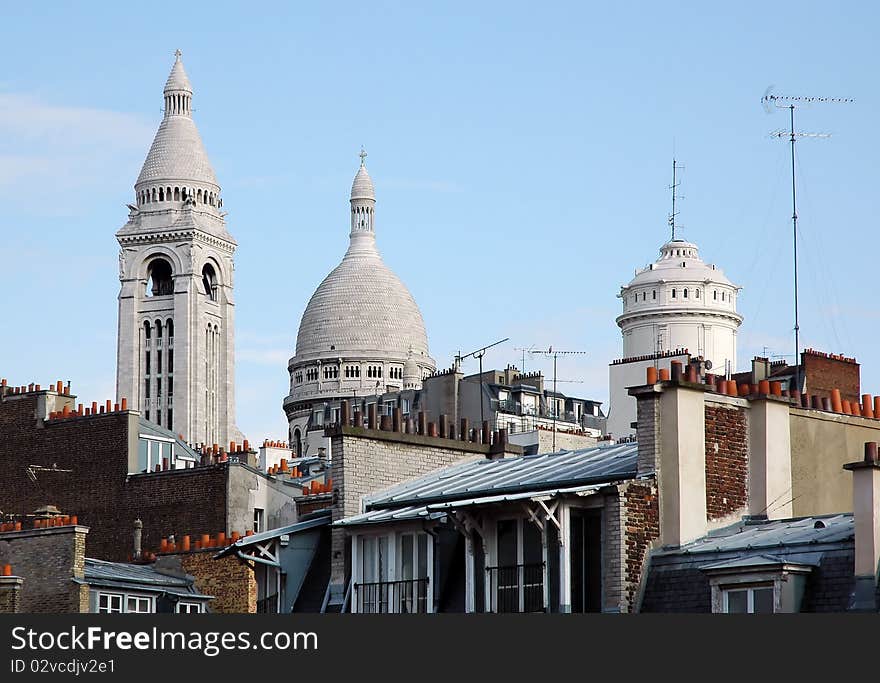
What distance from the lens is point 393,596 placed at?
116 ft

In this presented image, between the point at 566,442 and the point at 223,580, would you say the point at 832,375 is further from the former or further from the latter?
the point at 566,442

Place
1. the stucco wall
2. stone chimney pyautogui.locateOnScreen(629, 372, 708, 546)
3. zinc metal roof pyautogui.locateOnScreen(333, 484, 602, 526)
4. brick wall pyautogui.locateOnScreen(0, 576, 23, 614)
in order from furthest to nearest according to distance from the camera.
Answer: brick wall pyautogui.locateOnScreen(0, 576, 23, 614)
the stucco wall
stone chimney pyautogui.locateOnScreen(629, 372, 708, 546)
zinc metal roof pyautogui.locateOnScreen(333, 484, 602, 526)

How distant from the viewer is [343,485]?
38.6 meters

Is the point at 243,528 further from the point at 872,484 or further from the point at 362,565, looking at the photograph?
the point at 872,484

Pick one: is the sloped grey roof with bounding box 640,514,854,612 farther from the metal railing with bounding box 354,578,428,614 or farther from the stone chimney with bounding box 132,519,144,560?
the stone chimney with bounding box 132,519,144,560

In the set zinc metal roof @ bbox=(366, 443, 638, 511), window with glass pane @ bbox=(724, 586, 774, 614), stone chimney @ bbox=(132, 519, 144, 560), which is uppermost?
stone chimney @ bbox=(132, 519, 144, 560)

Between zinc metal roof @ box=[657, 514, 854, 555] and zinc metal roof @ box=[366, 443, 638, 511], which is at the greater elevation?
zinc metal roof @ box=[366, 443, 638, 511]

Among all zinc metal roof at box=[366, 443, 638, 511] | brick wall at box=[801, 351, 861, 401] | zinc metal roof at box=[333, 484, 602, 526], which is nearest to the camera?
zinc metal roof at box=[333, 484, 602, 526]

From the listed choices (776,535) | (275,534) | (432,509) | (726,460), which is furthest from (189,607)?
(776,535)

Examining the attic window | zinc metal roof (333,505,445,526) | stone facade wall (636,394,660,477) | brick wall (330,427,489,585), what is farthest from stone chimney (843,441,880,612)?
brick wall (330,427,489,585)

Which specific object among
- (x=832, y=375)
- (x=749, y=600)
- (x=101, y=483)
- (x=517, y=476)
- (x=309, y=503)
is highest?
(x=832, y=375)

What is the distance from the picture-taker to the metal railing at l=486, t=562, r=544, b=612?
32.6 m

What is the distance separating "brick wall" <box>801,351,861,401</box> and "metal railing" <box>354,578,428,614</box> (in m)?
13.5

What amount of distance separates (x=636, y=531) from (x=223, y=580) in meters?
11.7
